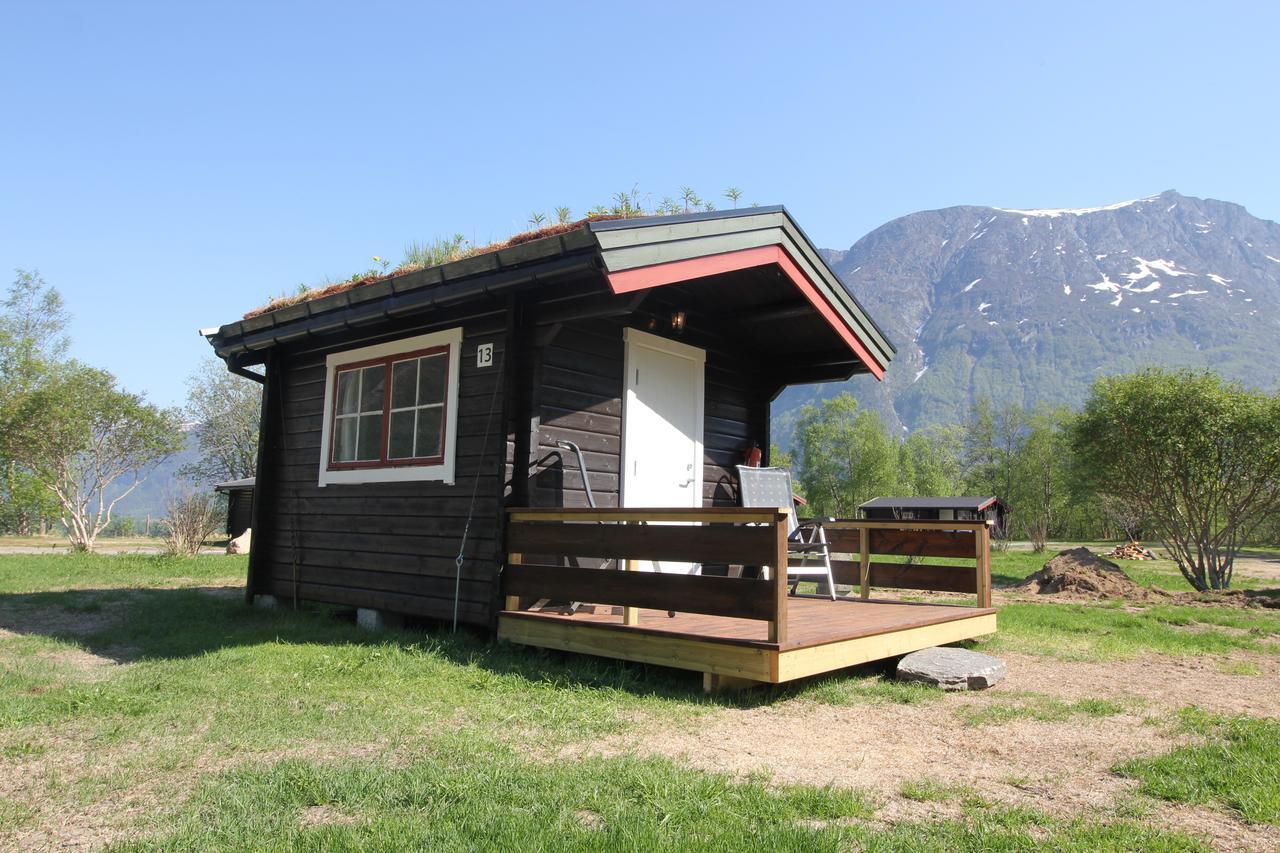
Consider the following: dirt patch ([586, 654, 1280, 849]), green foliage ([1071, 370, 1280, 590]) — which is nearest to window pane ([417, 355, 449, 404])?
dirt patch ([586, 654, 1280, 849])

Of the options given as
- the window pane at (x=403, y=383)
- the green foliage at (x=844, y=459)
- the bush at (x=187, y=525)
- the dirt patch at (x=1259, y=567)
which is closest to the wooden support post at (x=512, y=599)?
the window pane at (x=403, y=383)

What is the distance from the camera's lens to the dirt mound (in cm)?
1170

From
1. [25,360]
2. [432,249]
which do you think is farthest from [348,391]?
[25,360]

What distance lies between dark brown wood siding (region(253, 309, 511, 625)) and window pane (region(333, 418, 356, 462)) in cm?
27

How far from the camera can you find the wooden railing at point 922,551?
653 cm

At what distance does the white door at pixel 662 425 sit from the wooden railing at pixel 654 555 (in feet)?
3.48

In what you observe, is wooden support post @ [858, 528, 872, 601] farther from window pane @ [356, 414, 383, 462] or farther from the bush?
the bush

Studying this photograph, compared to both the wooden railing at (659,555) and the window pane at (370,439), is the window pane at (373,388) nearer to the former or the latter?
the window pane at (370,439)

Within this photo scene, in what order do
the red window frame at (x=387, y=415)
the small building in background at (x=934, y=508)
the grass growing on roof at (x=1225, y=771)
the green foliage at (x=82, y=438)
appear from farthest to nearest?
the small building in background at (x=934, y=508), the green foliage at (x=82, y=438), the red window frame at (x=387, y=415), the grass growing on roof at (x=1225, y=771)

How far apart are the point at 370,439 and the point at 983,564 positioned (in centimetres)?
513

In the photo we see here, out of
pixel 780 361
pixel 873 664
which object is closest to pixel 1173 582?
pixel 780 361

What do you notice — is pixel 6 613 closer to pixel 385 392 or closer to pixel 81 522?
pixel 385 392

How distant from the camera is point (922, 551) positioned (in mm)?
6980

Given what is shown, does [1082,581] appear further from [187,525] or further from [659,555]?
[187,525]
